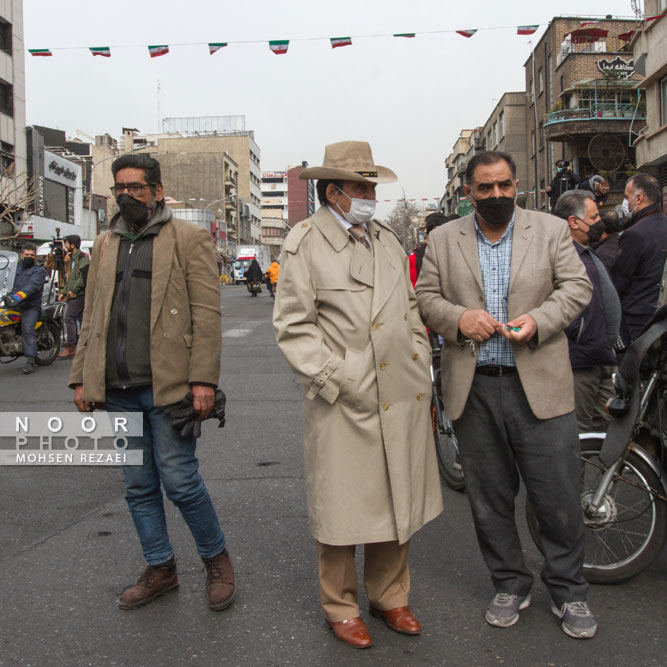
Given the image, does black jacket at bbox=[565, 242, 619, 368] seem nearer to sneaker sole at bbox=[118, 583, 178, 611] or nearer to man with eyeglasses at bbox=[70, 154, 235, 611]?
man with eyeglasses at bbox=[70, 154, 235, 611]

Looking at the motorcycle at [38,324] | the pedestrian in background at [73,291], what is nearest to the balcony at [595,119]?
the pedestrian in background at [73,291]

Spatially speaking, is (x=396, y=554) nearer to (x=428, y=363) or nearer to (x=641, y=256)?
(x=428, y=363)

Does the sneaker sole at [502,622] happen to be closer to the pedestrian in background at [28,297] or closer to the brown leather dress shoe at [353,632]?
the brown leather dress shoe at [353,632]

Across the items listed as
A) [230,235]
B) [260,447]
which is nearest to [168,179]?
[230,235]

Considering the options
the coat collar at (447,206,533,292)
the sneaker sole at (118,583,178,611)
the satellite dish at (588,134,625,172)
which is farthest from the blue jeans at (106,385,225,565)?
the satellite dish at (588,134,625,172)

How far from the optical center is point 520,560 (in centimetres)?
345

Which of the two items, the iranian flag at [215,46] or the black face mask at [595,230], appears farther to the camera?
the iranian flag at [215,46]

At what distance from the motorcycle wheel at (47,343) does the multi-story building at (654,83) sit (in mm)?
17379

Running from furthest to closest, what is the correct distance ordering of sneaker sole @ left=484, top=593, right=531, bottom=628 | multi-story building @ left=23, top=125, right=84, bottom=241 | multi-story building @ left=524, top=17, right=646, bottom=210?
multi-story building @ left=23, top=125, right=84, bottom=241
multi-story building @ left=524, top=17, right=646, bottom=210
sneaker sole @ left=484, top=593, right=531, bottom=628

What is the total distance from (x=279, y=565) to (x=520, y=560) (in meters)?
1.29

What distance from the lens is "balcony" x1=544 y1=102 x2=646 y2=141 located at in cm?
3831

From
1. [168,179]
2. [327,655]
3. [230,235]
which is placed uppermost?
[168,179]

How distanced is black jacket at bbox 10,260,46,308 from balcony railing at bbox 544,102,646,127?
32.8 m

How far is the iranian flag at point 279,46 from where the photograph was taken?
14.6 m
